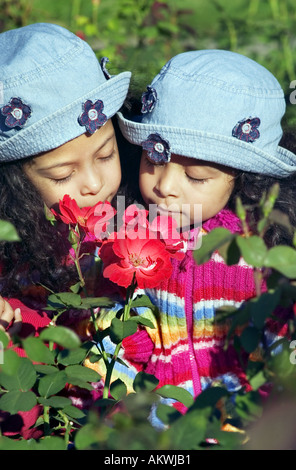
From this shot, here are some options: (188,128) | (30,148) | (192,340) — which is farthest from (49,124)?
(192,340)

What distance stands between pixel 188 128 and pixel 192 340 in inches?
25.3

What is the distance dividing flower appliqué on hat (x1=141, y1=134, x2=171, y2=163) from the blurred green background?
1765mm

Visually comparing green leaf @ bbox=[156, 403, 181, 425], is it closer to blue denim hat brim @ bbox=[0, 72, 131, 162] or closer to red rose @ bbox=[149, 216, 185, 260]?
red rose @ bbox=[149, 216, 185, 260]

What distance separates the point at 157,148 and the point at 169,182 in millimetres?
98

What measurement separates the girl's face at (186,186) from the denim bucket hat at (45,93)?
0.21m

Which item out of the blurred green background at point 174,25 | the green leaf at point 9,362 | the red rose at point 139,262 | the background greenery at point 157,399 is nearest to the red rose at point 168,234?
the red rose at point 139,262

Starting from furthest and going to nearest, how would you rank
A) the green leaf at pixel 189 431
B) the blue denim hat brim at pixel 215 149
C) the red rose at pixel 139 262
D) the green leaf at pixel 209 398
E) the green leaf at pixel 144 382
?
the blue denim hat brim at pixel 215 149 < the red rose at pixel 139 262 < the green leaf at pixel 144 382 < the green leaf at pixel 209 398 < the green leaf at pixel 189 431

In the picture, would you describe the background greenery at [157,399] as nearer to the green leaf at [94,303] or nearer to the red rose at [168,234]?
the green leaf at [94,303]

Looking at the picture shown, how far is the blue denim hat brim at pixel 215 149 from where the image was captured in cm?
174

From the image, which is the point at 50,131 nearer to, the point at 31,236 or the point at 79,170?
the point at 79,170

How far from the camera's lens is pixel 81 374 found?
1.38 m

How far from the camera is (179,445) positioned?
1.00 metres

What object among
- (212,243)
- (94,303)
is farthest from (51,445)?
(212,243)

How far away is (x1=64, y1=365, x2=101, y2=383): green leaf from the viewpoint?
1367mm
